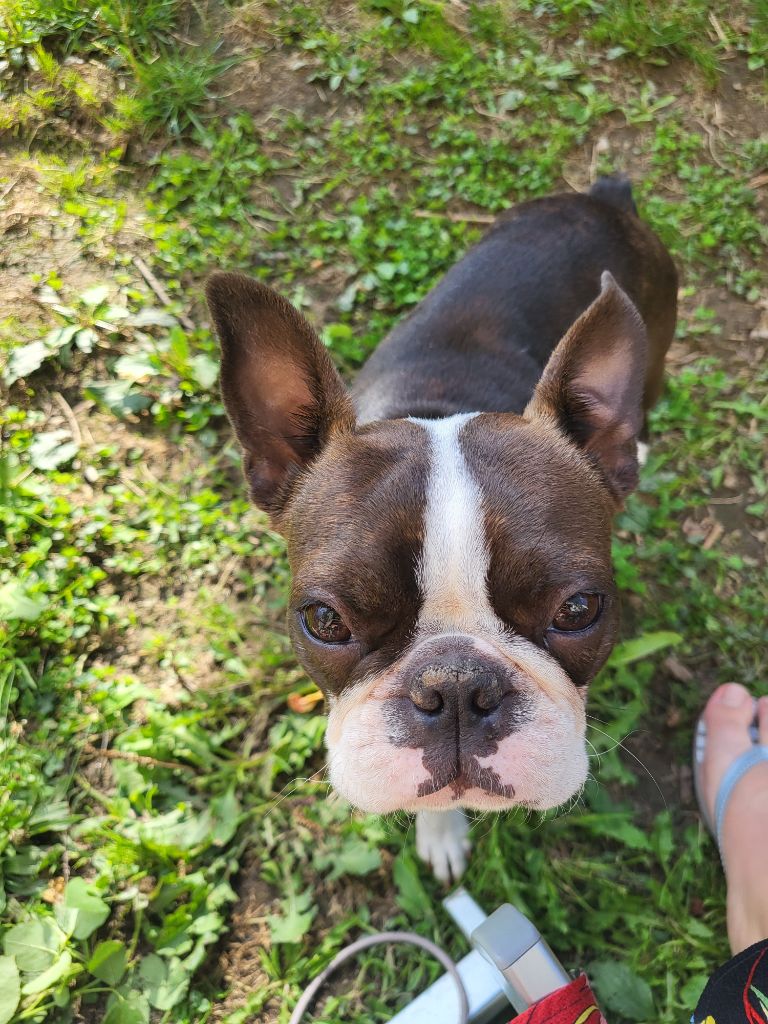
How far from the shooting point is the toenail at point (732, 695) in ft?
14.0

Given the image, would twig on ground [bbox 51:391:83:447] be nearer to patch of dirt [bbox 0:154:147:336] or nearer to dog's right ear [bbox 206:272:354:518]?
patch of dirt [bbox 0:154:147:336]

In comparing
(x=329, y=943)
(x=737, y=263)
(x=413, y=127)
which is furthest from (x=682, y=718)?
(x=413, y=127)

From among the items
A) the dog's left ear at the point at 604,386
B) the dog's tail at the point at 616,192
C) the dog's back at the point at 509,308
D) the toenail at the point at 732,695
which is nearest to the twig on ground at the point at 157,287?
the dog's back at the point at 509,308

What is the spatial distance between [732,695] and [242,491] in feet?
10.4

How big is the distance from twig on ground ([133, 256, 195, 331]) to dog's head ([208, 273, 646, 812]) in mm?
2533

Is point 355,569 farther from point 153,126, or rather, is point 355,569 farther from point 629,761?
point 153,126

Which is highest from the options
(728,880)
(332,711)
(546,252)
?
(546,252)

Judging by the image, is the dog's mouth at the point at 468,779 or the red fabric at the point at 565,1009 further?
the red fabric at the point at 565,1009

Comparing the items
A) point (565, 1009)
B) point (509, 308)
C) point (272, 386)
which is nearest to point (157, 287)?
point (509, 308)

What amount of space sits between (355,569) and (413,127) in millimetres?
4613

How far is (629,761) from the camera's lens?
166 inches

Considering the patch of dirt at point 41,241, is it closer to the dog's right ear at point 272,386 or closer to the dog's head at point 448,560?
the dog's right ear at point 272,386

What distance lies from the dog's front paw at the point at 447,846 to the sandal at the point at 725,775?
1325 millimetres

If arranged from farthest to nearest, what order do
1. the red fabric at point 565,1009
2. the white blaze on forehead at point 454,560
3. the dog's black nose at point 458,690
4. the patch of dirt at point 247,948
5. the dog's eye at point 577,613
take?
1. the patch of dirt at point 247,948
2. the red fabric at point 565,1009
3. the dog's eye at point 577,613
4. the white blaze on forehead at point 454,560
5. the dog's black nose at point 458,690
